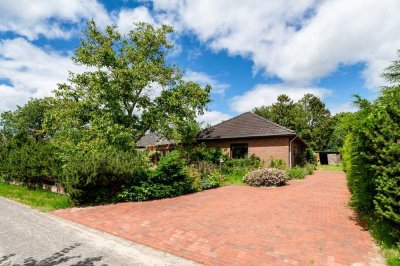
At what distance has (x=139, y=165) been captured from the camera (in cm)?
1136

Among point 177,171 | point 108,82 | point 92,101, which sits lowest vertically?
point 177,171

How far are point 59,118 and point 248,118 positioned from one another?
16.3 metres

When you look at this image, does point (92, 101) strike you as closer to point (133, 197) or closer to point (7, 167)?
point (7, 167)

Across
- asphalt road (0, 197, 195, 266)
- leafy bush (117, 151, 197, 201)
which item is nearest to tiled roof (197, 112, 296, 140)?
leafy bush (117, 151, 197, 201)

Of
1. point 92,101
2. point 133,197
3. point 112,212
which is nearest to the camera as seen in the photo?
point 112,212

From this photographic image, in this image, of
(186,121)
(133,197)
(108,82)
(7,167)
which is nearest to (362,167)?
(133,197)

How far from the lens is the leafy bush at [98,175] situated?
391 inches

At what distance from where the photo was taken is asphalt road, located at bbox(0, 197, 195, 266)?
519 centimetres

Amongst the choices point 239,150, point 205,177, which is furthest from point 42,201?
point 239,150

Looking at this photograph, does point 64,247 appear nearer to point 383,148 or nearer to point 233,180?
point 383,148

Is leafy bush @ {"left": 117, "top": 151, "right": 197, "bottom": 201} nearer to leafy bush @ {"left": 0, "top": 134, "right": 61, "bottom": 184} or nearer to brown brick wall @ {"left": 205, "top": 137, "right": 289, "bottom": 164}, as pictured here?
leafy bush @ {"left": 0, "top": 134, "right": 61, "bottom": 184}

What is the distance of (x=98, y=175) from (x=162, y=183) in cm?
284

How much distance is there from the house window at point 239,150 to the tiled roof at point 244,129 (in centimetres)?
98

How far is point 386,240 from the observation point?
5.57 meters
